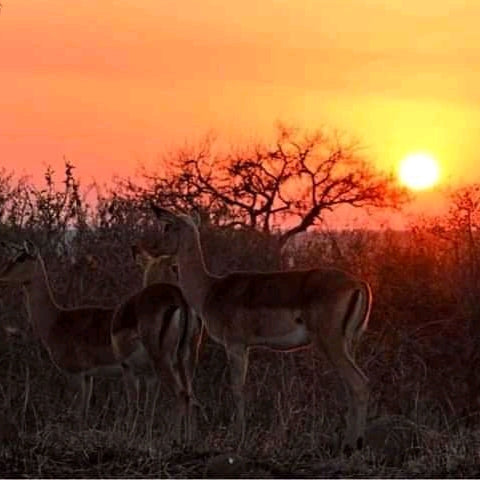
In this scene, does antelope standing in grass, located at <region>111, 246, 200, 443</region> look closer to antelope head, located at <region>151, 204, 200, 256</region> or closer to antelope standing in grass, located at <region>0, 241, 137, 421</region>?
antelope head, located at <region>151, 204, 200, 256</region>

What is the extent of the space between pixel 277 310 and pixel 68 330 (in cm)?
335

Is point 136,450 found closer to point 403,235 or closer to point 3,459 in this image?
point 3,459

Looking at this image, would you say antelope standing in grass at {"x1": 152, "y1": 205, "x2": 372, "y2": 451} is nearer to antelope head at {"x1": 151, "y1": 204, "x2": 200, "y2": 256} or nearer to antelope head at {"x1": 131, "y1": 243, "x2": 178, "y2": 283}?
antelope head at {"x1": 151, "y1": 204, "x2": 200, "y2": 256}

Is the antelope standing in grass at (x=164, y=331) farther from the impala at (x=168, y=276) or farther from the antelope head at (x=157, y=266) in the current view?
the antelope head at (x=157, y=266)

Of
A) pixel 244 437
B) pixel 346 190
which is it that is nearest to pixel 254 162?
pixel 346 190

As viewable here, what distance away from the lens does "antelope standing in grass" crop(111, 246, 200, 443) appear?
1339 cm

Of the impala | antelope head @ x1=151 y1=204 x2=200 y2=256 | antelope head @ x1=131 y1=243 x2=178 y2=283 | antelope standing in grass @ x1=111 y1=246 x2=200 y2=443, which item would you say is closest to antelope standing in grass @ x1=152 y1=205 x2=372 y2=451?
antelope head @ x1=151 y1=204 x2=200 y2=256

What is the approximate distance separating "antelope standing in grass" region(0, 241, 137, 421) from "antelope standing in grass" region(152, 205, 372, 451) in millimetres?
1479

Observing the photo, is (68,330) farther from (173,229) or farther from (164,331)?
(173,229)

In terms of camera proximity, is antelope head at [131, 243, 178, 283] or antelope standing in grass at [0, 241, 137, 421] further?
antelope standing in grass at [0, 241, 137, 421]

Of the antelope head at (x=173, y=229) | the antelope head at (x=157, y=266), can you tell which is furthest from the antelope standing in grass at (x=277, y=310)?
the antelope head at (x=157, y=266)

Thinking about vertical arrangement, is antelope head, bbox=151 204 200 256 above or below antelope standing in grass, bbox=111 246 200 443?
above

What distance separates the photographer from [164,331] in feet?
44.3

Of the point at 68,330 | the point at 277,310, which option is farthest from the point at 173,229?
the point at 68,330
